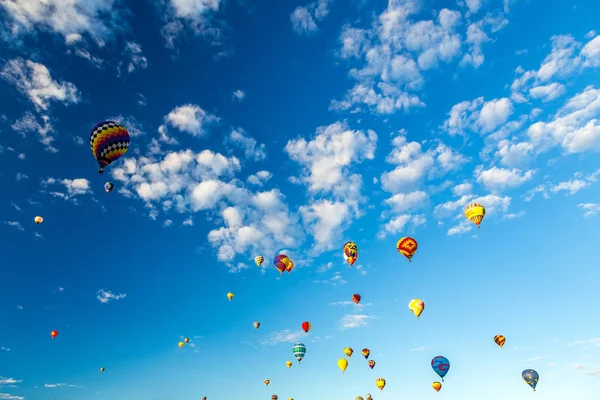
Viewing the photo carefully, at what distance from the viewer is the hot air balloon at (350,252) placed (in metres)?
54.3

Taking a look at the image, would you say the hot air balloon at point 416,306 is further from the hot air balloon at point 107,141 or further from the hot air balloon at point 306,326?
the hot air balloon at point 107,141

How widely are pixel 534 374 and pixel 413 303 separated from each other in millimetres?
22265

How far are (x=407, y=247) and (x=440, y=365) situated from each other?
1789 cm

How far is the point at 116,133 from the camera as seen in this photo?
33.1 m

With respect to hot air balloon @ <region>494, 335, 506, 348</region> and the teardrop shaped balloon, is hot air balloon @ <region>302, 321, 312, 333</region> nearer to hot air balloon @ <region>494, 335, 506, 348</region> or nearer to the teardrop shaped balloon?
the teardrop shaped balloon

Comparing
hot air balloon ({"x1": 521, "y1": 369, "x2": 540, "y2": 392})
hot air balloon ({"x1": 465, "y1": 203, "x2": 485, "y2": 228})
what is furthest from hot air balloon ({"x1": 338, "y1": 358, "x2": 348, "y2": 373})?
hot air balloon ({"x1": 465, "y1": 203, "x2": 485, "y2": 228})

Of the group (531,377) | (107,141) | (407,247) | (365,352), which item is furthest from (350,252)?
(107,141)

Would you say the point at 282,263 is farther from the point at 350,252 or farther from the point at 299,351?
the point at 299,351

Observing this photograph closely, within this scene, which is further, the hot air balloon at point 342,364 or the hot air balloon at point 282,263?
the hot air balloon at point 342,364

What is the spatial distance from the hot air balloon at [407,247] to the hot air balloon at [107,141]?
34239mm

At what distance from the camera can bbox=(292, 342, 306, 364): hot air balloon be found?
197ft

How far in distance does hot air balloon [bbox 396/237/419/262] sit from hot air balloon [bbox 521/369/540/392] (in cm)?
2909

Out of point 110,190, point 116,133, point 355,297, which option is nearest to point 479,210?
point 355,297

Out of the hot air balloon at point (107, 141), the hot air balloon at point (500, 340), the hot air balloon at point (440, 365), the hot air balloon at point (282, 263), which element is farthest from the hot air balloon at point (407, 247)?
the hot air balloon at point (107, 141)
